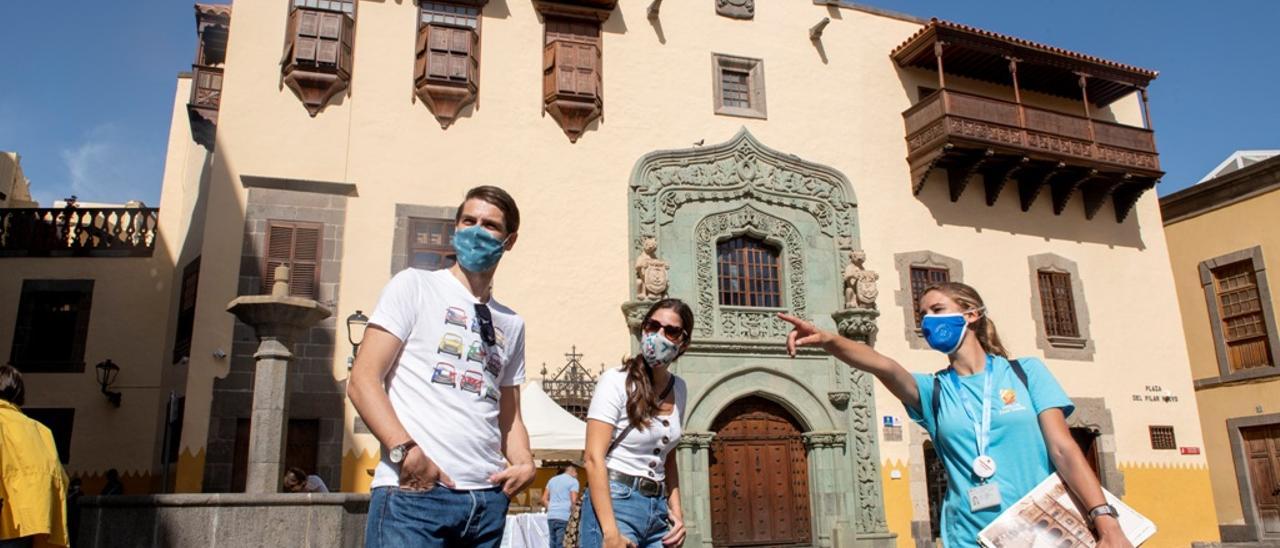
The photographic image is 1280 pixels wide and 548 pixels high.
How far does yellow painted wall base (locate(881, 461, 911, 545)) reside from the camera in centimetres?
1559

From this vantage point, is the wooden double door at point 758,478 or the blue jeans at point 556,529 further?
the wooden double door at point 758,478

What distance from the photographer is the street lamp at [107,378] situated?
16.1 metres

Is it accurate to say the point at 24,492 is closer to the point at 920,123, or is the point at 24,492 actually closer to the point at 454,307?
→ the point at 454,307

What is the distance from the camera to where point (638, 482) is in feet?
13.7

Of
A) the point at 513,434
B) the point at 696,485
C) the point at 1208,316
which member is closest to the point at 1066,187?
the point at 1208,316

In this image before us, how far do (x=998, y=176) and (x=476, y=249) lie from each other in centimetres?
1650

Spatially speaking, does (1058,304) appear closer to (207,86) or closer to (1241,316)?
(1241,316)

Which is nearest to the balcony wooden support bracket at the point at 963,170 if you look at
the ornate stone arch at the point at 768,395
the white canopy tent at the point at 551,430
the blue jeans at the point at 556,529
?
the ornate stone arch at the point at 768,395

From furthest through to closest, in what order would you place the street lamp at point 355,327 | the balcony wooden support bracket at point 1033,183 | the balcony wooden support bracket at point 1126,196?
the balcony wooden support bracket at point 1126,196 < the balcony wooden support bracket at point 1033,183 < the street lamp at point 355,327

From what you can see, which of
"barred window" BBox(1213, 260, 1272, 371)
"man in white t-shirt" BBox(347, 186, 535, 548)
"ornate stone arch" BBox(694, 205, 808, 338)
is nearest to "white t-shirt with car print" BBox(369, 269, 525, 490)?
"man in white t-shirt" BBox(347, 186, 535, 548)

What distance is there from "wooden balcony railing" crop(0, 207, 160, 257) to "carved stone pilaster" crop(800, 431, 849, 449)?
42.2 feet

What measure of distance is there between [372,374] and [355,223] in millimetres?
11991

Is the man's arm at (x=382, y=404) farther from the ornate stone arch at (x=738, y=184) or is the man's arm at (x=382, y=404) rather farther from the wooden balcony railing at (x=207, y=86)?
the wooden balcony railing at (x=207, y=86)

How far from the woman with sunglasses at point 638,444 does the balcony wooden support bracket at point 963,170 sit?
14.2m
